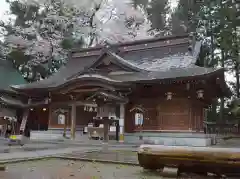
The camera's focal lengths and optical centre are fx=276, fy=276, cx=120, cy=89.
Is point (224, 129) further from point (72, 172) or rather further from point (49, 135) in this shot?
point (72, 172)

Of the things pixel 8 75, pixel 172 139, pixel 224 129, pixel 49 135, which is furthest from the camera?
pixel 8 75

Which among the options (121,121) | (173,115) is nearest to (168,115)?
(173,115)

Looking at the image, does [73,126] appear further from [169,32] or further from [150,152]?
[169,32]

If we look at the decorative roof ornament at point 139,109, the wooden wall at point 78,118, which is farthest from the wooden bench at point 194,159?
the wooden wall at point 78,118

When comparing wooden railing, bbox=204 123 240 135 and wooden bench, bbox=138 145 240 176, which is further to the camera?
wooden railing, bbox=204 123 240 135

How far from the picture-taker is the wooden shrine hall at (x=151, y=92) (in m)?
17.2

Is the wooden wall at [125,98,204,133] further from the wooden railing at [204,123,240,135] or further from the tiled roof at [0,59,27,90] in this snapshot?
the tiled roof at [0,59,27,90]

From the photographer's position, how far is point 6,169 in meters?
6.52

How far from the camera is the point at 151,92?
739 inches

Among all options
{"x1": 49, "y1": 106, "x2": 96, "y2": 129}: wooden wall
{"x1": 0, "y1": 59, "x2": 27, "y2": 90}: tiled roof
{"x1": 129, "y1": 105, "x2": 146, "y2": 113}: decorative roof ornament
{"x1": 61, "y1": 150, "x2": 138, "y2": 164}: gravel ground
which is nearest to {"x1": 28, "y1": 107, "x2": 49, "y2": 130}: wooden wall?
{"x1": 49, "y1": 106, "x2": 96, "y2": 129}: wooden wall

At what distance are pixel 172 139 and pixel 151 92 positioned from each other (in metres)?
3.44

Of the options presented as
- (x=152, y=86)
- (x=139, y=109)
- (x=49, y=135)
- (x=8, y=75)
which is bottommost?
(x=49, y=135)

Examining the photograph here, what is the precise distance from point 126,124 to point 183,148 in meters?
13.9

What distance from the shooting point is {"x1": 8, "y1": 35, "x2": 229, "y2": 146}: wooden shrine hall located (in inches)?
677
